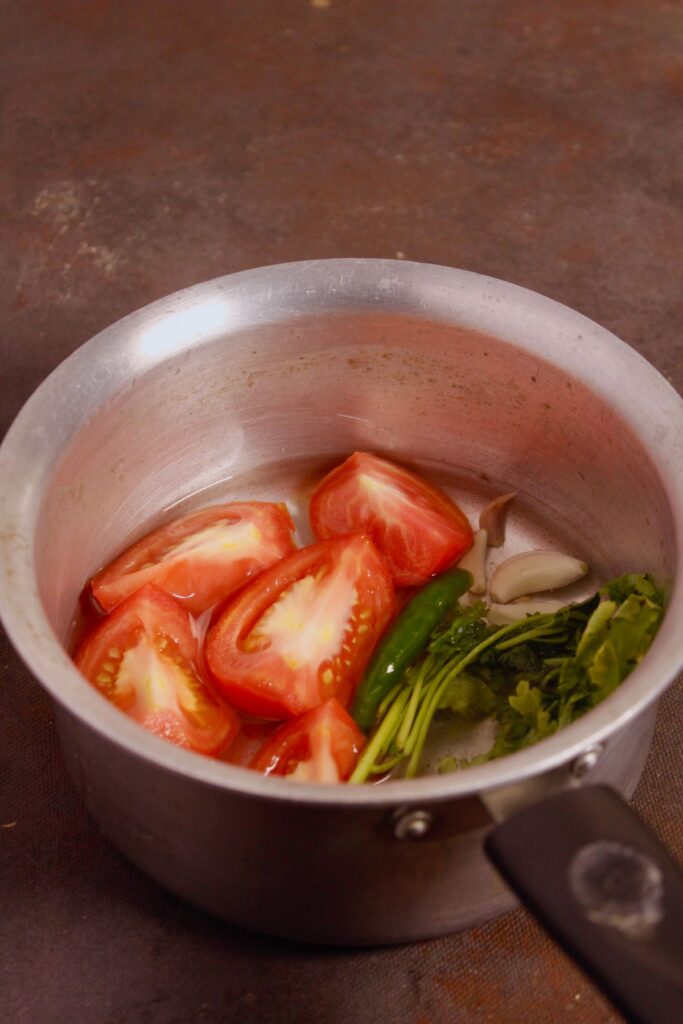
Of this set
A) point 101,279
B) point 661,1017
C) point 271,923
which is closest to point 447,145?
point 101,279

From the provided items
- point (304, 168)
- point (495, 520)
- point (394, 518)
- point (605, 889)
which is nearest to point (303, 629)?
point (394, 518)

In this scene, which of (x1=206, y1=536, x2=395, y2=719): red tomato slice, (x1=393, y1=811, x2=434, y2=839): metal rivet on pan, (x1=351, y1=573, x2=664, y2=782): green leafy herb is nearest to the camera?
(x1=393, y1=811, x2=434, y2=839): metal rivet on pan

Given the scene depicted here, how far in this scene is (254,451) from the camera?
144 centimetres

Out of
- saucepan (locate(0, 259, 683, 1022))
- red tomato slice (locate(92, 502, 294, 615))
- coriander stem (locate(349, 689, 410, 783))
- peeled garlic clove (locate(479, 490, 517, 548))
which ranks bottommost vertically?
red tomato slice (locate(92, 502, 294, 615))

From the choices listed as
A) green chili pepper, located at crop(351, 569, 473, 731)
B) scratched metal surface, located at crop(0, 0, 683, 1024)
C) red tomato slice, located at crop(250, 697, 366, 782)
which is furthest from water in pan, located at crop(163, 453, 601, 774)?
red tomato slice, located at crop(250, 697, 366, 782)

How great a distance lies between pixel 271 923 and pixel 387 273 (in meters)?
0.69

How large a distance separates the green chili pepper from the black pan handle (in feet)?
1.16

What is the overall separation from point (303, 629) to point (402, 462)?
353 millimetres

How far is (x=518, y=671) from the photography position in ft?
3.87

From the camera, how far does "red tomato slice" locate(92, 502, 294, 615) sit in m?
1.26

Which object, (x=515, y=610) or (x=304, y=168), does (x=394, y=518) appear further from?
(x=304, y=168)

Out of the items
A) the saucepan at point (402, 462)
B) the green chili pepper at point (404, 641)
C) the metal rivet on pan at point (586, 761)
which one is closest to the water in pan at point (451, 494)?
the saucepan at point (402, 462)

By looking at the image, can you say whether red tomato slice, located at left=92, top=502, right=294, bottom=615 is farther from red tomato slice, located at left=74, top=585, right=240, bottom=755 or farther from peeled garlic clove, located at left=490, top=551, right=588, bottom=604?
peeled garlic clove, located at left=490, top=551, right=588, bottom=604

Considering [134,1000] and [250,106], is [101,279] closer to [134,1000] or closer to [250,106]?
[250,106]
